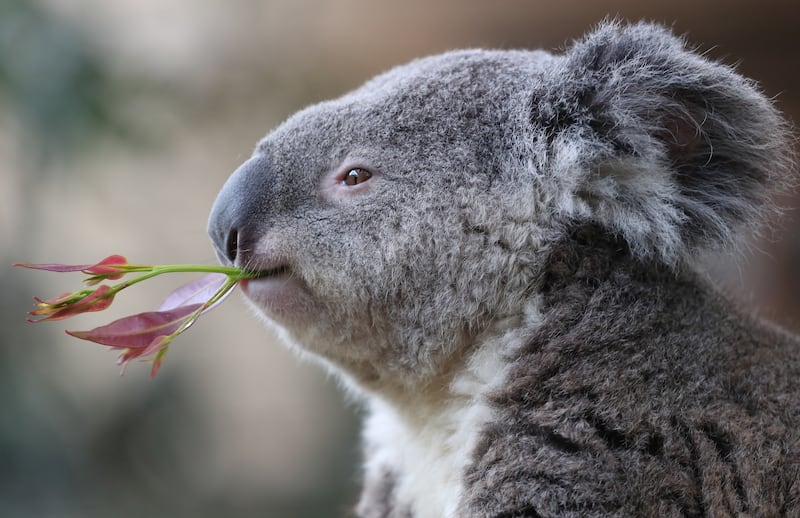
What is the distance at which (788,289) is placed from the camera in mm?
5152

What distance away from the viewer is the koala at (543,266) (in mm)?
1465

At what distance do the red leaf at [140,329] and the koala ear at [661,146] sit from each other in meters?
0.83

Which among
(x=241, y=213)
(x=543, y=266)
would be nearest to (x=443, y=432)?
(x=543, y=266)

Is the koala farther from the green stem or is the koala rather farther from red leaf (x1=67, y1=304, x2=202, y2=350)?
red leaf (x1=67, y1=304, x2=202, y2=350)

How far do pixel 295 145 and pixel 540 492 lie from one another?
0.93m

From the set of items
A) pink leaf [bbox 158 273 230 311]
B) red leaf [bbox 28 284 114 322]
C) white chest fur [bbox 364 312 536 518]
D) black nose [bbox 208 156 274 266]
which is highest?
black nose [bbox 208 156 274 266]

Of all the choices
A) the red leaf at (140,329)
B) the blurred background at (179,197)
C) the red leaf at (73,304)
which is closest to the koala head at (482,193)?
the red leaf at (140,329)

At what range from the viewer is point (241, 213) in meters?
1.70

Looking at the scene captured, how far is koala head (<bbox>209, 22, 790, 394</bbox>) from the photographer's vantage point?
1611 mm

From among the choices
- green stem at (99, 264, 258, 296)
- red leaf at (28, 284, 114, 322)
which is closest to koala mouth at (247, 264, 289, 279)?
green stem at (99, 264, 258, 296)

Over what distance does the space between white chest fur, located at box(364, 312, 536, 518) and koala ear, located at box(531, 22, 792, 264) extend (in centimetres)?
35

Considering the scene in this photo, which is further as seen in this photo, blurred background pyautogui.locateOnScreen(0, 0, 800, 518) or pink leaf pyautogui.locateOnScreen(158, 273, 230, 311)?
blurred background pyautogui.locateOnScreen(0, 0, 800, 518)

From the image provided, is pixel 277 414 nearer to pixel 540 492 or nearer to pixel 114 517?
pixel 114 517

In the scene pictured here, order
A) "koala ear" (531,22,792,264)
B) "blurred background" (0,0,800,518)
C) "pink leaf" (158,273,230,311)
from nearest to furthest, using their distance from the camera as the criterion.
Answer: "koala ear" (531,22,792,264), "pink leaf" (158,273,230,311), "blurred background" (0,0,800,518)
